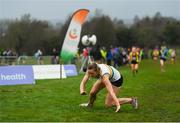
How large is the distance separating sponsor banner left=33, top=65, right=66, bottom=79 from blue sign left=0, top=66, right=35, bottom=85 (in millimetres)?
4143

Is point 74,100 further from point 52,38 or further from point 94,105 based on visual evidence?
point 52,38

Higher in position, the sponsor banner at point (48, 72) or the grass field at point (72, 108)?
the grass field at point (72, 108)

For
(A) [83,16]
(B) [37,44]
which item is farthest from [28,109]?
(B) [37,44]

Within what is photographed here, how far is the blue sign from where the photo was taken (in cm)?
2023

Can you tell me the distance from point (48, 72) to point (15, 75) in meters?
5.52

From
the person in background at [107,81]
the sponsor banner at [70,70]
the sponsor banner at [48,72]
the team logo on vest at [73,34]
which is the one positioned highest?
the person in background at [107,81]

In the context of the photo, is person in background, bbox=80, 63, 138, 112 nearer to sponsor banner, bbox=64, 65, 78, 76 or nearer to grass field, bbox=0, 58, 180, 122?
grass field, bbox=0, 58, 180, 122

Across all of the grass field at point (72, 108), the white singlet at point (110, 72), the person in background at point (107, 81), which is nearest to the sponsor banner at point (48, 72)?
the grass field at point (72, 108)

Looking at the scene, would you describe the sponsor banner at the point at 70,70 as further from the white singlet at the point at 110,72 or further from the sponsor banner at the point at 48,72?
the white singlet at the point at 110,72

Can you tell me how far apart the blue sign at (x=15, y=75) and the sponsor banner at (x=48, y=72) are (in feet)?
13.6

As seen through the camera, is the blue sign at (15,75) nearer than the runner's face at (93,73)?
No

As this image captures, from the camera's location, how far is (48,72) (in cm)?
2611

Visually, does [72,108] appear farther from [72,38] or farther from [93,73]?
[72,38]

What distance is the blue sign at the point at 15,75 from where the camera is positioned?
20.2 meters
